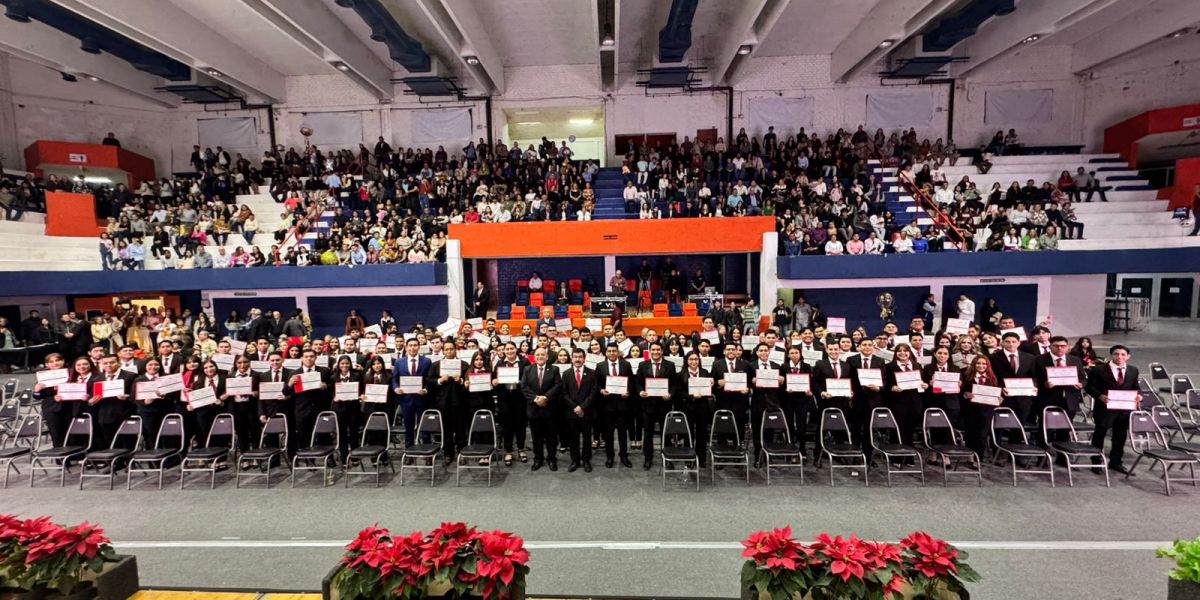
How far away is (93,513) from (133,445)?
157cm

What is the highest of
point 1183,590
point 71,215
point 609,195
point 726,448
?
point 609,195

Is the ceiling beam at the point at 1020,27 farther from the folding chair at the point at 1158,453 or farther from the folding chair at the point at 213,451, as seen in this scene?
the folding chair at the point at 213,451

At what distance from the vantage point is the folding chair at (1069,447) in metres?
6.63

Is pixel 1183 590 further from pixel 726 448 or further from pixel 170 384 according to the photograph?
pixel 170 384

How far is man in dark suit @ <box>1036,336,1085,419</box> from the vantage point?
24.4ft

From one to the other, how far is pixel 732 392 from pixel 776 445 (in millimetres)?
920

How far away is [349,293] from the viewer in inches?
680

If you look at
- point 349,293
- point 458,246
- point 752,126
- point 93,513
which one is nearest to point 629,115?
point 752,126

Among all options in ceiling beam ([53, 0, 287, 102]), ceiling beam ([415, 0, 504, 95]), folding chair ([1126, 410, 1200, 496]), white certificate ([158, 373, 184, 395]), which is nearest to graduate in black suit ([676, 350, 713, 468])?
folding chair ([1126, 410, 1200, 496])

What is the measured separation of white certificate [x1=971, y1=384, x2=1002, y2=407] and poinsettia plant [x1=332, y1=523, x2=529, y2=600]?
21.9 feet

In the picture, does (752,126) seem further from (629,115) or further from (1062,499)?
(1062,499)

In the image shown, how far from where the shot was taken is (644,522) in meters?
6.09

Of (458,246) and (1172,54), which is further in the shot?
(1172,54)

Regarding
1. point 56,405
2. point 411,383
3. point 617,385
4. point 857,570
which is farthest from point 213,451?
point 857,570
